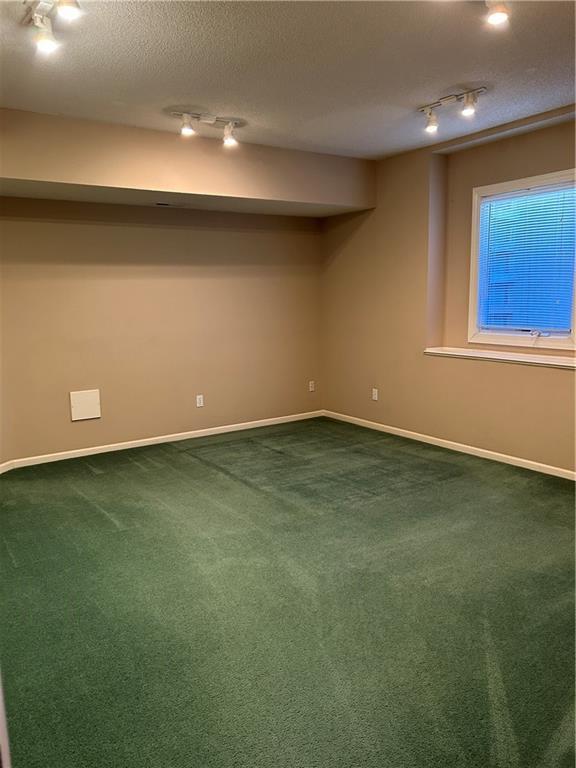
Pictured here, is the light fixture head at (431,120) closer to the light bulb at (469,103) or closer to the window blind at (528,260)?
the light bulb at (469,103)

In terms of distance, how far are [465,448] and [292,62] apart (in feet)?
10.9

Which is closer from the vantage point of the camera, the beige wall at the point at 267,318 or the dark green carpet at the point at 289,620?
the dark green carpet at the point at 289,620

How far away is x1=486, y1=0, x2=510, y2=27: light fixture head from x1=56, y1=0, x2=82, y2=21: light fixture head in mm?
1705

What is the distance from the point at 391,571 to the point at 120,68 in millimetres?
3020

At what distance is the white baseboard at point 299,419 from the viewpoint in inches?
181

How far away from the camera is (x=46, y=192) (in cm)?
442

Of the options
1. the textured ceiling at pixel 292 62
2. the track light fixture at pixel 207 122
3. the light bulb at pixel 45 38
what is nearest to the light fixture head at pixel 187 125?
the track light fixture at pixel 207 122

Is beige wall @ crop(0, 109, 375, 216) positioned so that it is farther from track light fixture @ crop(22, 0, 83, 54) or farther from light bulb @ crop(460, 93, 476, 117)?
light bulb @ crop(460, 93, 476, 117)

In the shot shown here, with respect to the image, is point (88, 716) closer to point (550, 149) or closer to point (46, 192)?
point (46, 192)

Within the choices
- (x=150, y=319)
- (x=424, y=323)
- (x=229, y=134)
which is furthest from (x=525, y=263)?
(x=150, y=319)

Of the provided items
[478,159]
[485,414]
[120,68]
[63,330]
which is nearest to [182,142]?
[120,68]

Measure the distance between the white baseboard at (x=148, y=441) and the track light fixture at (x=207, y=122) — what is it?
8.78 ft

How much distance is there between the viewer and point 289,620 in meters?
2.58

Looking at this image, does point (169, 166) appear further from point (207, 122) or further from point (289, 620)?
point (289, 620)
